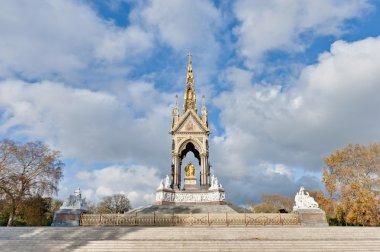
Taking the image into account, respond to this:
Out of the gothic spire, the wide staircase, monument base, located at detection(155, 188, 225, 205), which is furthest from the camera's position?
the gothic spire

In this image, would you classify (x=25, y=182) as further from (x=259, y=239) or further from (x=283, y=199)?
(x=283, y=199)

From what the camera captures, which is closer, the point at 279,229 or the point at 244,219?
the point at 279,229

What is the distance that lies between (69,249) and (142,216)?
6.83 metres

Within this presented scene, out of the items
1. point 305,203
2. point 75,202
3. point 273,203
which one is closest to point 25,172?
point 75,202

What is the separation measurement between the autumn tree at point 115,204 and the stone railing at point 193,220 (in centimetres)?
3346

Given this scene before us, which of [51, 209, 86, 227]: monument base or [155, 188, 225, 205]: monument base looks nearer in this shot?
[51, 209, 86, 227]: monument base

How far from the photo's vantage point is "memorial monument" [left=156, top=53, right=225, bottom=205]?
2739 centimetres

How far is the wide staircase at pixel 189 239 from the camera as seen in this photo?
12961 mm

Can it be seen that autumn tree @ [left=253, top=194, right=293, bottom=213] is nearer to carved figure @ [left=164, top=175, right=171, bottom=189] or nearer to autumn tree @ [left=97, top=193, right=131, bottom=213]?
autumn tree @ [left=97, top=193, right=131, bottom=213]

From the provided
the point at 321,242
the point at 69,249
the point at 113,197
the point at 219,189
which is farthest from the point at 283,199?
the point at 69,249

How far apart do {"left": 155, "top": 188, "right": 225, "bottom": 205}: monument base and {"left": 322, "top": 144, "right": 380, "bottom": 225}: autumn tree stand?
11169 mm

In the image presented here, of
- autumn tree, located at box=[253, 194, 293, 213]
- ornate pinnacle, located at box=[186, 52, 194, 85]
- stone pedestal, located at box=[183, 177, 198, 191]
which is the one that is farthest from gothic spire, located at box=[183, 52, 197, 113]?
autumn tree, located at box=[253, 194, 293, 213]

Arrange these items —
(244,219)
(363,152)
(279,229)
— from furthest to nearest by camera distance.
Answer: (363,152) → (244,219) → (279,229)

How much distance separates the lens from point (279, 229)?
1583 centimetres
